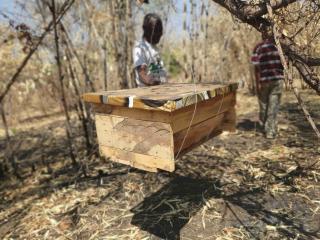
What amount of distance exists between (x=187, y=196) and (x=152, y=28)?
1.66m

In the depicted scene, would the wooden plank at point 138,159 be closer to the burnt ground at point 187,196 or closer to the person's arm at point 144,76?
the burnt ground at point 187,196

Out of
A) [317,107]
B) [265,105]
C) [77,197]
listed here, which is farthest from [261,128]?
[77,197]

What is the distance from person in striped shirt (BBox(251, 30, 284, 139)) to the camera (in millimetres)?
5457

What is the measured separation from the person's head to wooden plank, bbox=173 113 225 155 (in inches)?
44.5

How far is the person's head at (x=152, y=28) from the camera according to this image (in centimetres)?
385

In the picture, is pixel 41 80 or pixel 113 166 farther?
pixel 41 80

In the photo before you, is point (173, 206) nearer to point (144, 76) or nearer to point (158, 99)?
point (144, 76)

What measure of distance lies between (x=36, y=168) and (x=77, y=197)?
166 cm

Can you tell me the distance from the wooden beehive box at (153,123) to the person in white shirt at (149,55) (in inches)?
41.9

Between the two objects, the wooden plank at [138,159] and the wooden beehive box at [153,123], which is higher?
the wooden beehive box at [153,123]

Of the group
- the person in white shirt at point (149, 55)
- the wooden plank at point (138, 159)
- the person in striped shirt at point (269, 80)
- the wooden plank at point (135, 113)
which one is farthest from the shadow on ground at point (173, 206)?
the person in striped shirt at point (269, 80)

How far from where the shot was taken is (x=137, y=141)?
2.61 metres

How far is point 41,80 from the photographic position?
33.6 feet

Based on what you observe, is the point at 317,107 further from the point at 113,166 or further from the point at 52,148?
the point at 52,148
